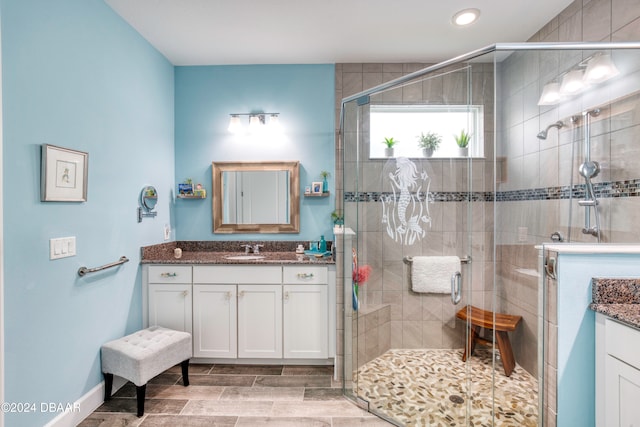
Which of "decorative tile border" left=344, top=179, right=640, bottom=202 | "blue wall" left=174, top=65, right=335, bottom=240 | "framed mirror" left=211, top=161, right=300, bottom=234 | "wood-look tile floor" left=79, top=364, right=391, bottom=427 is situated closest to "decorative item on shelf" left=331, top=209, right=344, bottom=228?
"blue wall" left=174, top=65, right=335, bottom=240

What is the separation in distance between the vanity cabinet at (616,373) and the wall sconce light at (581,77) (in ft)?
3.44

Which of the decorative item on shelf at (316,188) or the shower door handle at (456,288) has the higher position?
the decorative item on shelf at (316,188)

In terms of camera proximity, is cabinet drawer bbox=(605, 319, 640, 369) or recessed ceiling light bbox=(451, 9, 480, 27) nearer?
cabinet drawer bbox=(605, 319, 640, 369)

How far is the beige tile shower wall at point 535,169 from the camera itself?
1.49 meters

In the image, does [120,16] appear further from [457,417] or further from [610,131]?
[457,417]

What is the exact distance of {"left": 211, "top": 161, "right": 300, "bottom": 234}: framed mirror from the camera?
3.12 meters

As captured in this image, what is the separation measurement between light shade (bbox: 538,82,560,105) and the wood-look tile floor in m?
2.03

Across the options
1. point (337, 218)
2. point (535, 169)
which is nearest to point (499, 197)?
point (535, 169)

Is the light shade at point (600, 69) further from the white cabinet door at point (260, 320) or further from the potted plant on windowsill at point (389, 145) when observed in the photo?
the white cabinet door at point (260, 320)

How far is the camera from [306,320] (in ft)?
8.45

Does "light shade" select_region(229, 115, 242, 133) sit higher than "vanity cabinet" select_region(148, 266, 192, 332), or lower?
higher

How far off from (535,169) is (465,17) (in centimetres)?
144

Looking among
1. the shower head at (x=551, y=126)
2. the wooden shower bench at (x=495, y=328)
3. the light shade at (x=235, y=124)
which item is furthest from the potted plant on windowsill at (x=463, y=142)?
the light shade at (x=235, y=124)

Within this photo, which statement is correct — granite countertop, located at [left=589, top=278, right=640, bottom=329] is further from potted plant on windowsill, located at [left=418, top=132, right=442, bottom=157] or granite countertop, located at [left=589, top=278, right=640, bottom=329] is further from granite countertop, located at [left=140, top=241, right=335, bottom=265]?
granite countertop, located at [left=140, top=241, right=335, bottom=265]
